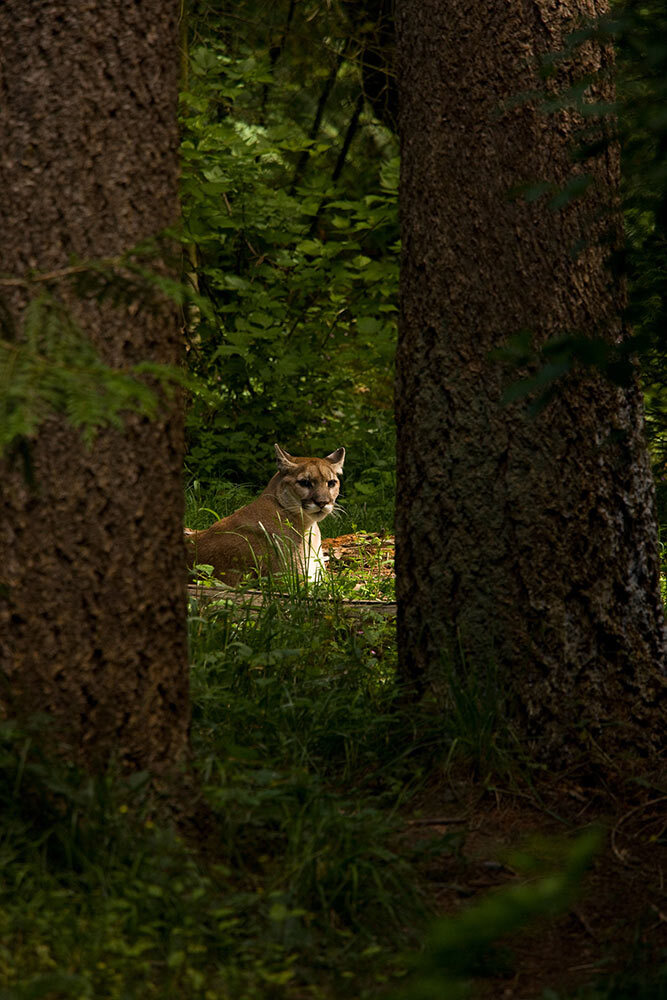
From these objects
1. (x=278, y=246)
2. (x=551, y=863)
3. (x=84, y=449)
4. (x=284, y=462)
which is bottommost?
(x=551, y=863)

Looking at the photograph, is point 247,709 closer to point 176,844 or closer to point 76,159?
point 176,844

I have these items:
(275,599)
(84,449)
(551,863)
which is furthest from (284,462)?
(84,449)

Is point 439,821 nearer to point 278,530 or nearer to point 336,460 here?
point 278,530

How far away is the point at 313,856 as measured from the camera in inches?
127

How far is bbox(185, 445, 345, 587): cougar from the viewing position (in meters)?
6.74

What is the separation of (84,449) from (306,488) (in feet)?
15.7

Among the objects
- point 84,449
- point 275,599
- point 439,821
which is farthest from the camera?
point 275,599

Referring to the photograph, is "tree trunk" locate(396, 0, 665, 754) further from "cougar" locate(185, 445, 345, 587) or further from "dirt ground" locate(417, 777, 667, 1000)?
"cougar" locate(185, 445, 345, 587)

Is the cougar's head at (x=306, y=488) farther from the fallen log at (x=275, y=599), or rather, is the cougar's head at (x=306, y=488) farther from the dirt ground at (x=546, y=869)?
the dirt ground at (x=546, y=869)

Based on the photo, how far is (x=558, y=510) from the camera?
407 centimetres

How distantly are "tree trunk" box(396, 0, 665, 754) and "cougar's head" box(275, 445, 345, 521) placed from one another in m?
3.54

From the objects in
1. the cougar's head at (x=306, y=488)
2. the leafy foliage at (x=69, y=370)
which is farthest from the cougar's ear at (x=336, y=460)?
the leafy foliage at (x=69, y=370)

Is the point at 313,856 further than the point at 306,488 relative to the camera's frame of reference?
No

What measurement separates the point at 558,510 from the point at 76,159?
203cm
